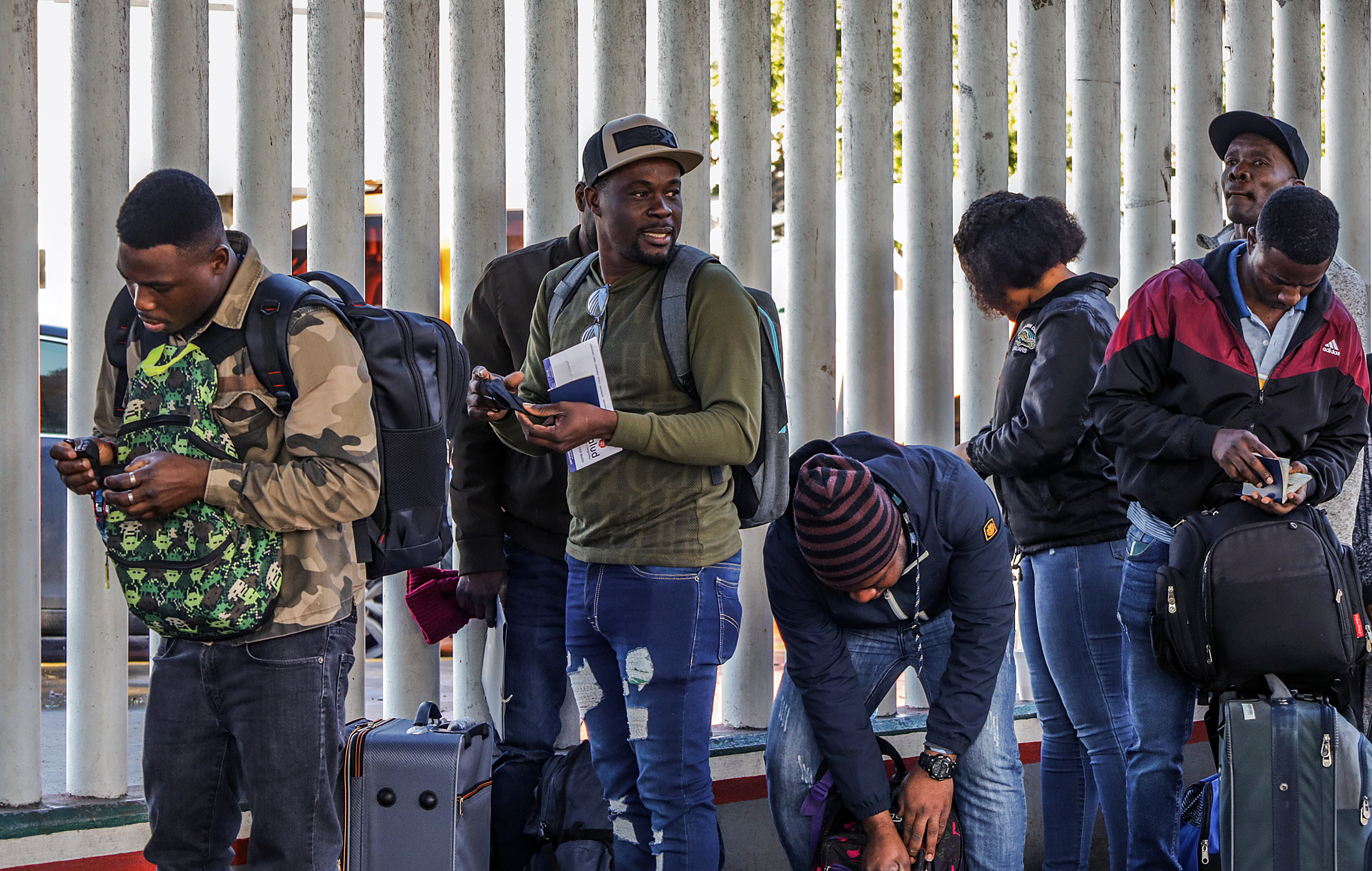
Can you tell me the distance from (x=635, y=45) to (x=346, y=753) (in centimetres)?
240

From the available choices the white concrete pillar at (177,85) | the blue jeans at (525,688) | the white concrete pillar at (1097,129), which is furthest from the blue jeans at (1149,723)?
the white concrete pillar at (177,85)

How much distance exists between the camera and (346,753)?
3.46 meters

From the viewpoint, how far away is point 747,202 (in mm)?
4441

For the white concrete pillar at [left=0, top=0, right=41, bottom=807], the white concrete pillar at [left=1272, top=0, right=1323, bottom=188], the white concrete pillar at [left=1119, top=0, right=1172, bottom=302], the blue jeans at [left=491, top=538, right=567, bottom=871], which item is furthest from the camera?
the white concrete pillar at [left=1272, top=0, right=1323, bottom=188]

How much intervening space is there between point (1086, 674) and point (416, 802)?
1.88 m

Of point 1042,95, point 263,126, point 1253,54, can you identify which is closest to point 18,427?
point 263,126

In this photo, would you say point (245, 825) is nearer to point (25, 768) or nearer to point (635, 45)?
point (25, 768)

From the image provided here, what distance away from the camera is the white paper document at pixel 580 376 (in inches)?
117

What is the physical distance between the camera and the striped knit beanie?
9.66 ft

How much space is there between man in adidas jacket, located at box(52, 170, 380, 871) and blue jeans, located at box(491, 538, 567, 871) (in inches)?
31.1

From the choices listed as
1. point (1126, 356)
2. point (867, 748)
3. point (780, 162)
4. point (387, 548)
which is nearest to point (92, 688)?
point (387, 548)

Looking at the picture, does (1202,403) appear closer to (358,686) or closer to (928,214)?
(928,214)

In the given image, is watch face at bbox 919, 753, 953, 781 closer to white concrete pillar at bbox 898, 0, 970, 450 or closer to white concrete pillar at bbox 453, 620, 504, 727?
white concrete pillar at bbox 453, 620, 504, 727

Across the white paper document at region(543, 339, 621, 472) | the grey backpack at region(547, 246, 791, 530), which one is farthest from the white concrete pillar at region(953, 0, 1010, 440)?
the white paper document at region(543, 339, 621, 472)
